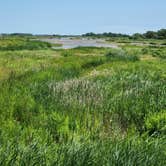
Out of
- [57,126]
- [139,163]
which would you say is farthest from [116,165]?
[57,126]

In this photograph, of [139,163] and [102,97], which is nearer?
[139,163]

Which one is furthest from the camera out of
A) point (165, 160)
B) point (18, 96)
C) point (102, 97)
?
point (102, 97)

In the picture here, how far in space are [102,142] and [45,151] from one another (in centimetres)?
112

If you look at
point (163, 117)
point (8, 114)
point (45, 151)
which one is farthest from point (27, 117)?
point (45, 151)

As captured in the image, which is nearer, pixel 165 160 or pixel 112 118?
pixel 165 160

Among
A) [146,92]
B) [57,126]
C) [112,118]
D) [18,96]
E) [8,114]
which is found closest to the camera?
[57,126]

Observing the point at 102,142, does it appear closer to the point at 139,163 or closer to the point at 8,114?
the point at 139,163

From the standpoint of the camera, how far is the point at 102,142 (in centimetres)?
670

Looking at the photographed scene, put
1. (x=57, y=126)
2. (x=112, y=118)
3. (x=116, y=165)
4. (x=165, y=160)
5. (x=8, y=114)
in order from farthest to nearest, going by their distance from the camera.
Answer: (x=112, y=118)
(x=8, y=114)
(x=57, y=126)
(x=165, y=160)
(x=116, y=165)

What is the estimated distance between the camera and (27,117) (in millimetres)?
9469

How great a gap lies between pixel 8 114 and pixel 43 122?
1076 mm

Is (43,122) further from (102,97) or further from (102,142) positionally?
(102,97)

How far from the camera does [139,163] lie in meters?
5.92

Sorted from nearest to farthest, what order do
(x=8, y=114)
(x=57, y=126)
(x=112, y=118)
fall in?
(x=57, y=126)
(x=8, y=114)
(x=112, y=118)
